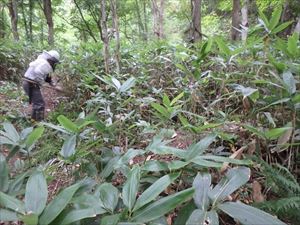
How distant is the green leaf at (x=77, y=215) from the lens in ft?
3.36

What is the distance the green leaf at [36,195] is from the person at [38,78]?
15.0ft

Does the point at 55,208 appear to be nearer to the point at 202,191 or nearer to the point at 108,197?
the point at 108,197

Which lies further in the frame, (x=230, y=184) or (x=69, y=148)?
(x=69, y=148)

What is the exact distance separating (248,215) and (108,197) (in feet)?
1.76

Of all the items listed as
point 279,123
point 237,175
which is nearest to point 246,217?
point 237,175

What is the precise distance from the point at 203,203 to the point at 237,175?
0.23m

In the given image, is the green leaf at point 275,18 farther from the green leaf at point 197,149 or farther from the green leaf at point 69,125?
the green leaf at point 69,125

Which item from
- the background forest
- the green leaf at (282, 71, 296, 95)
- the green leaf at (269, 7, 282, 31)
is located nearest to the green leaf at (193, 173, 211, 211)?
the background forest

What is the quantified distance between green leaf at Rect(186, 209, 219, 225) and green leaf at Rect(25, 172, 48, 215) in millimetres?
519

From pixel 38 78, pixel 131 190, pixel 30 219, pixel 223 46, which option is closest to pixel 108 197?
pixel 131 190

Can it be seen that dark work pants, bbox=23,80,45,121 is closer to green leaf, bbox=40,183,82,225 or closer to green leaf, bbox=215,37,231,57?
green leaf, bbox=215,37,231,57

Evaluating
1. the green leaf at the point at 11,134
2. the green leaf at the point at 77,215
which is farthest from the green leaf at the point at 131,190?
the green leaf at the point at 11,134

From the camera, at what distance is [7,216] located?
1.01 m

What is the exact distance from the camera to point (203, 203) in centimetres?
114
